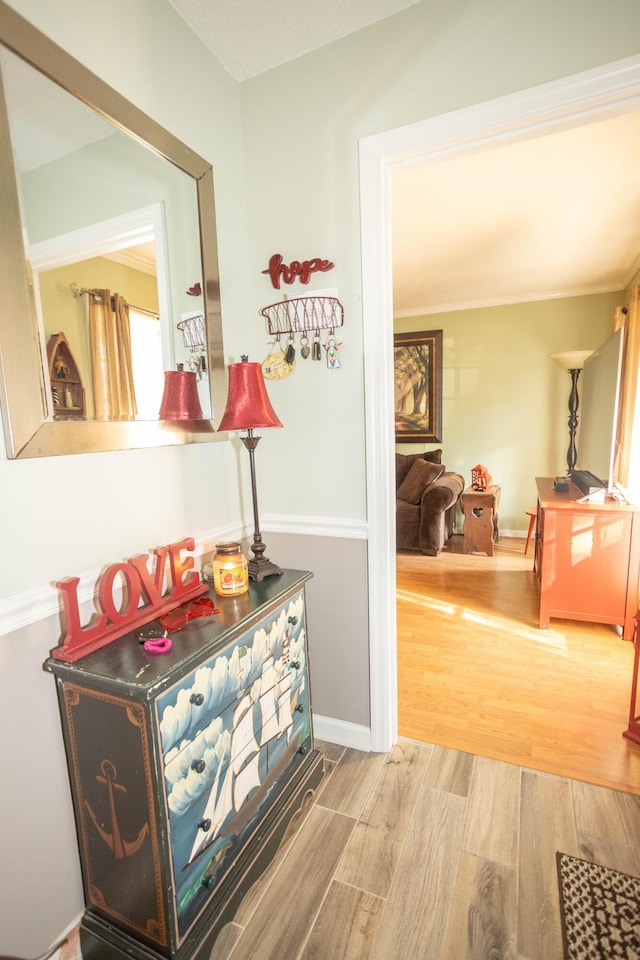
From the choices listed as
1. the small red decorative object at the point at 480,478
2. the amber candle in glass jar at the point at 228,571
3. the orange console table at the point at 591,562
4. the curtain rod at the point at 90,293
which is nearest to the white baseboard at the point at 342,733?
the amber candle in glass jar at the point at 228,571

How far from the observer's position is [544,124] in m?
1.39

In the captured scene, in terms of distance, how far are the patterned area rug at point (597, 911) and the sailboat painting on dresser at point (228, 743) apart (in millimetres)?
854

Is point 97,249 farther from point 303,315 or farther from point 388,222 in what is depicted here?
point 388,222

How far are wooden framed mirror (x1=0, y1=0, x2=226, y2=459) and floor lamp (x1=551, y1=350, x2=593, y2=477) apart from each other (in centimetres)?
365

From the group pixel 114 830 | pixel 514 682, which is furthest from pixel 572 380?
pixel 114 830

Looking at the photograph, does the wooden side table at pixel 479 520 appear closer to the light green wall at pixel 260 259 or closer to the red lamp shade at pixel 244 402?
the light green wall at pixel 260 259

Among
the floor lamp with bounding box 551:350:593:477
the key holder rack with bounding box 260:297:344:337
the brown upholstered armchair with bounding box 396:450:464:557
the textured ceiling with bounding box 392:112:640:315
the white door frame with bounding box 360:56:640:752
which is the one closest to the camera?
the white door frame with bounding box 360:56:640:752

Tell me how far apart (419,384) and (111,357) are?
13.9 ft

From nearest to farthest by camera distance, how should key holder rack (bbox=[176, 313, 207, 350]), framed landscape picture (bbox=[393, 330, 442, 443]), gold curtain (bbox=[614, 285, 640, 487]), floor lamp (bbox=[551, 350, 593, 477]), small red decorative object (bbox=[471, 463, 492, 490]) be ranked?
1. key holder rack (bbox=[176, 313, 207, 350])
2. gold curtain (bbox=[614, 285, 640, 487])
3. floor lamp (bbox=[551, 350, 593, 477])
4. small red decorative object (bbox=[471, 463, 492, 490])
5. framed landscape picture (bbox=[393, 330, 442, 443])

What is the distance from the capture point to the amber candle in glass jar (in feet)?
4.63

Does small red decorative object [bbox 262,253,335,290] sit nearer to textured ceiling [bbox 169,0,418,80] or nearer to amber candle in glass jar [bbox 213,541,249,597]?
textured ceiling [bbox 169,0,418,80]

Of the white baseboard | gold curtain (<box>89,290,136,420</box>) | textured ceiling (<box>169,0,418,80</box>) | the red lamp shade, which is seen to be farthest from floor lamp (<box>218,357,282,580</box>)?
the white baseboard

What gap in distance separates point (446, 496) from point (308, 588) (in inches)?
106

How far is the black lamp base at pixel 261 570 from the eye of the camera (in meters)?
1.54
